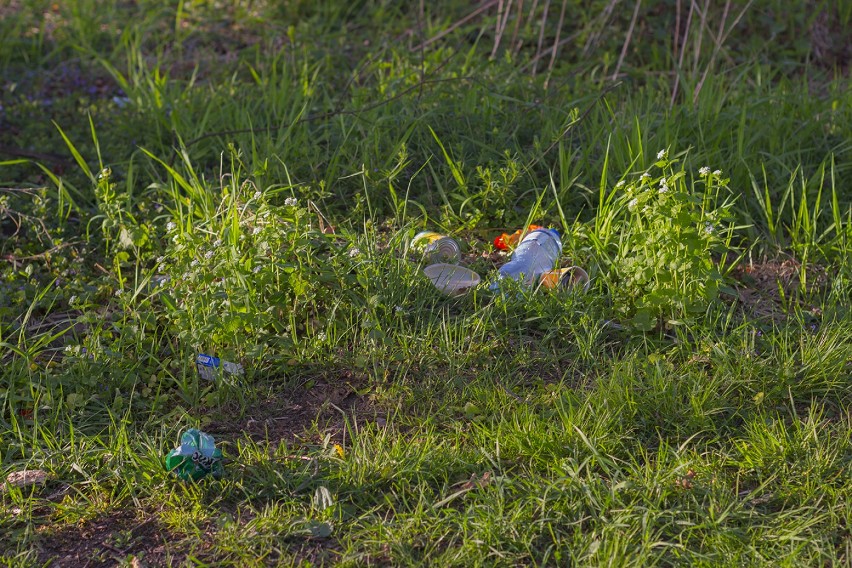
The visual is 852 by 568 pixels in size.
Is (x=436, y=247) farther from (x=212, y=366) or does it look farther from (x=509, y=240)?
(x=212, y=366)

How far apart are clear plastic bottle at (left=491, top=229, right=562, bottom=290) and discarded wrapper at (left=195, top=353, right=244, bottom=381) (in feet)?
3.18

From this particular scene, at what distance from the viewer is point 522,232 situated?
3779 mm

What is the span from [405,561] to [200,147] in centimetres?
261

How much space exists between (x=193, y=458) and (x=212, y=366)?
1.77 ft

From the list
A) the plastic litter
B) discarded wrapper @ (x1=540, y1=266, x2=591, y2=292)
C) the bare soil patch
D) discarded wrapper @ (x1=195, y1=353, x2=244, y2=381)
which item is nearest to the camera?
the bare soil patch

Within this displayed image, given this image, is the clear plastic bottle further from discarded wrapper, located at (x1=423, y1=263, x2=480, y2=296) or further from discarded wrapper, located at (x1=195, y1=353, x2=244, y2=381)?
discarded wrapper, located at (x1=195, y1=353, x2=244, y2=381)

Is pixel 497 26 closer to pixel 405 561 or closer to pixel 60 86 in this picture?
pixel 60 86

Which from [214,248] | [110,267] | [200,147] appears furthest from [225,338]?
[200,147]

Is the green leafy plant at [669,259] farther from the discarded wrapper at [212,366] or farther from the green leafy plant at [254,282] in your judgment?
the discarded wrapper at [212,366]

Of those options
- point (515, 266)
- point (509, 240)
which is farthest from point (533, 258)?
point (509, 240)

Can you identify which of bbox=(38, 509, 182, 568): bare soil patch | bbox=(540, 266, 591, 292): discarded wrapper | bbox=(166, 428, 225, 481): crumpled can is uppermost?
bbox=(540, 266, 591, 292): discarded wrapper

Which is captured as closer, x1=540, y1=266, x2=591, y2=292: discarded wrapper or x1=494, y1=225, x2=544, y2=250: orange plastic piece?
x1=540, y1=266, x2=591, y2=292: discarded wrapper

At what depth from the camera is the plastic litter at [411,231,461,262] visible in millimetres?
3594

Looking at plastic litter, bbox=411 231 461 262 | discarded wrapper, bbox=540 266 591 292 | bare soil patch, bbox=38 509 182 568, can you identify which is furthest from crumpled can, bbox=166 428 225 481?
discarded wrapper, bbox=540 266 591 292
